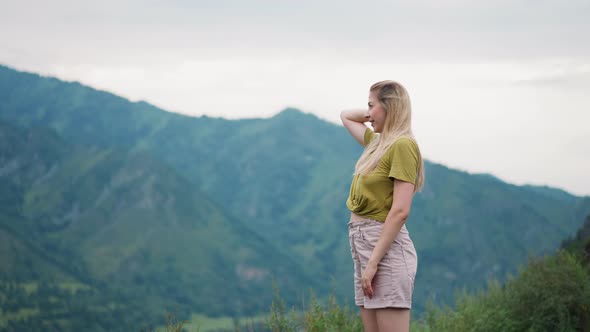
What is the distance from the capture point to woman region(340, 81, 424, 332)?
13.0ft

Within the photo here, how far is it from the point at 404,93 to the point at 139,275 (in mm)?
200081

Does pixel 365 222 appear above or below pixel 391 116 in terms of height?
below

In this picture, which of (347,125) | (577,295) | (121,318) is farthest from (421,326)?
(121,318)

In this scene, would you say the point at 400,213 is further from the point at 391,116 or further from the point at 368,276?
the point at 391,116

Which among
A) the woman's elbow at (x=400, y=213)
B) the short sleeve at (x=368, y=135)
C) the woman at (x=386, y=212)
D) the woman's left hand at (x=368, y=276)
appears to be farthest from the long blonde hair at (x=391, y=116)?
the woman's left hand at (x=368, y=276)

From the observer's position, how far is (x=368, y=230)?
13.5ft

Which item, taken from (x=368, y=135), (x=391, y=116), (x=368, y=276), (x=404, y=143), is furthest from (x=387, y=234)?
(x=368, y=135)

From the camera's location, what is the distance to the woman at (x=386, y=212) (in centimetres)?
398

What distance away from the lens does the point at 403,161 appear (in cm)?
399

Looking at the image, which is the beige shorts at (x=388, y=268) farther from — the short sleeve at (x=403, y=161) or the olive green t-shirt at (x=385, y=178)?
the short sleeve at (x=403, y=161)

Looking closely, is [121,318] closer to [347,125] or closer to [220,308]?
[220,308]

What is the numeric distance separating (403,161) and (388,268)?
0.59 meters

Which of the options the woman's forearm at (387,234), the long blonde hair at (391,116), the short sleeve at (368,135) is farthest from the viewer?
the short sleeve at (368,135)

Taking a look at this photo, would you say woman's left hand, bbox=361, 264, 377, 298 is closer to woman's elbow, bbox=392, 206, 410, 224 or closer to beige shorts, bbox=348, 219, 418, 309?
beige shorts, bbox=348, 219, 418, 309
